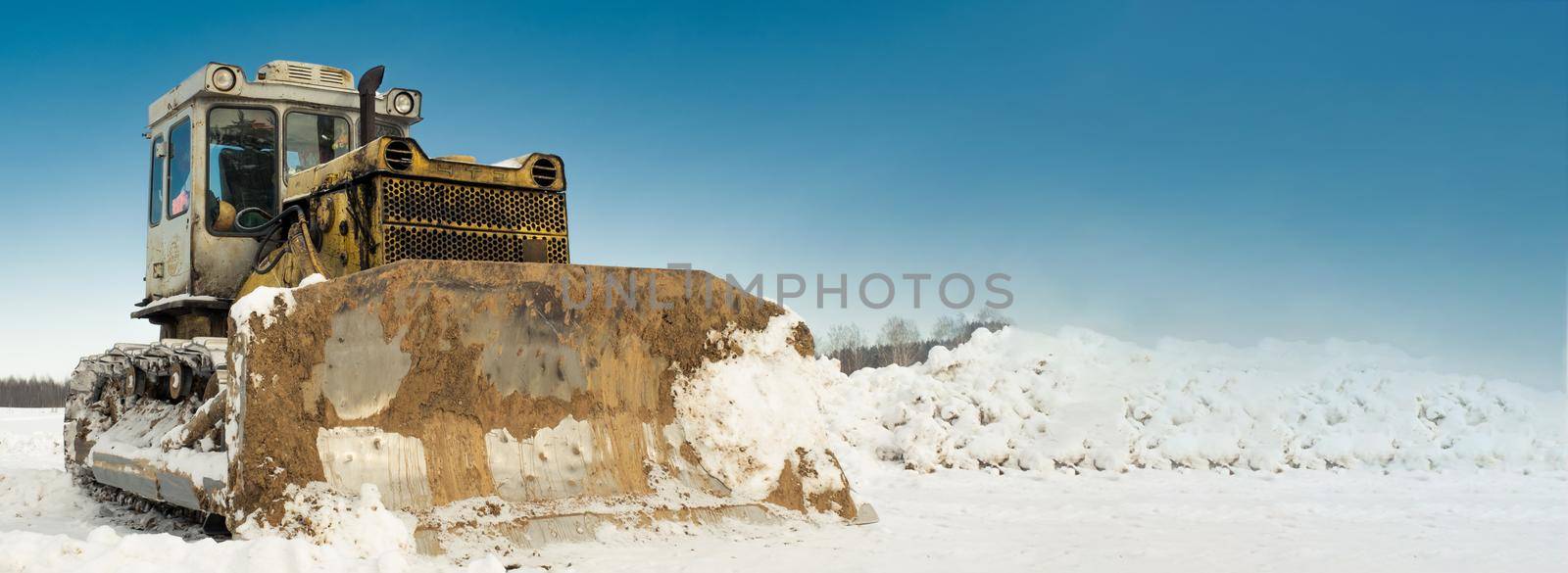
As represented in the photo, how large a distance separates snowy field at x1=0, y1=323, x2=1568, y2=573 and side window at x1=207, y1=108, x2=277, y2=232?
1833 millimetres

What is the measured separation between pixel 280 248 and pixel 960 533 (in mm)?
3733

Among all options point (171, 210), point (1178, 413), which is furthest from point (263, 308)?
point (1178, 413)

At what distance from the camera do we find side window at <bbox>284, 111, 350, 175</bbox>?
22.7 ft

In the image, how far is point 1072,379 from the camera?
411 inches

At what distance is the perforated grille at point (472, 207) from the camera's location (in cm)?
543

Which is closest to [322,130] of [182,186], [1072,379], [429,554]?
[182,186]

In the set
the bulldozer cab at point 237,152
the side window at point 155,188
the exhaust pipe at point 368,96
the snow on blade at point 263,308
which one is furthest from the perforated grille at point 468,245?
the side window at point 155,188

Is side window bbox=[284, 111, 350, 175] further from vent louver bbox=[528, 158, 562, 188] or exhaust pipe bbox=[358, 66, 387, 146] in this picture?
vent louver bbox=[528, 158, 562, 188]

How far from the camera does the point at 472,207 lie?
5586 millimetres

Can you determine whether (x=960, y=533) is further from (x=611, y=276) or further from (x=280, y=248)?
(x=280, y=248)

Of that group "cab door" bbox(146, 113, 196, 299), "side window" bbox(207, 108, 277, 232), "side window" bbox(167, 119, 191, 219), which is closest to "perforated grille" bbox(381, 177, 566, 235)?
"side window" bbox(207, 108, 277, 232)

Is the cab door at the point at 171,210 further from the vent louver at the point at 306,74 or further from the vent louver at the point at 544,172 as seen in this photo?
the vent louver at the point at 544,172

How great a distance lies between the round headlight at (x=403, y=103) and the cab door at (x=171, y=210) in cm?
115

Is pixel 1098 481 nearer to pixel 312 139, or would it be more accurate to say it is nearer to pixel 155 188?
pixel 312 139
